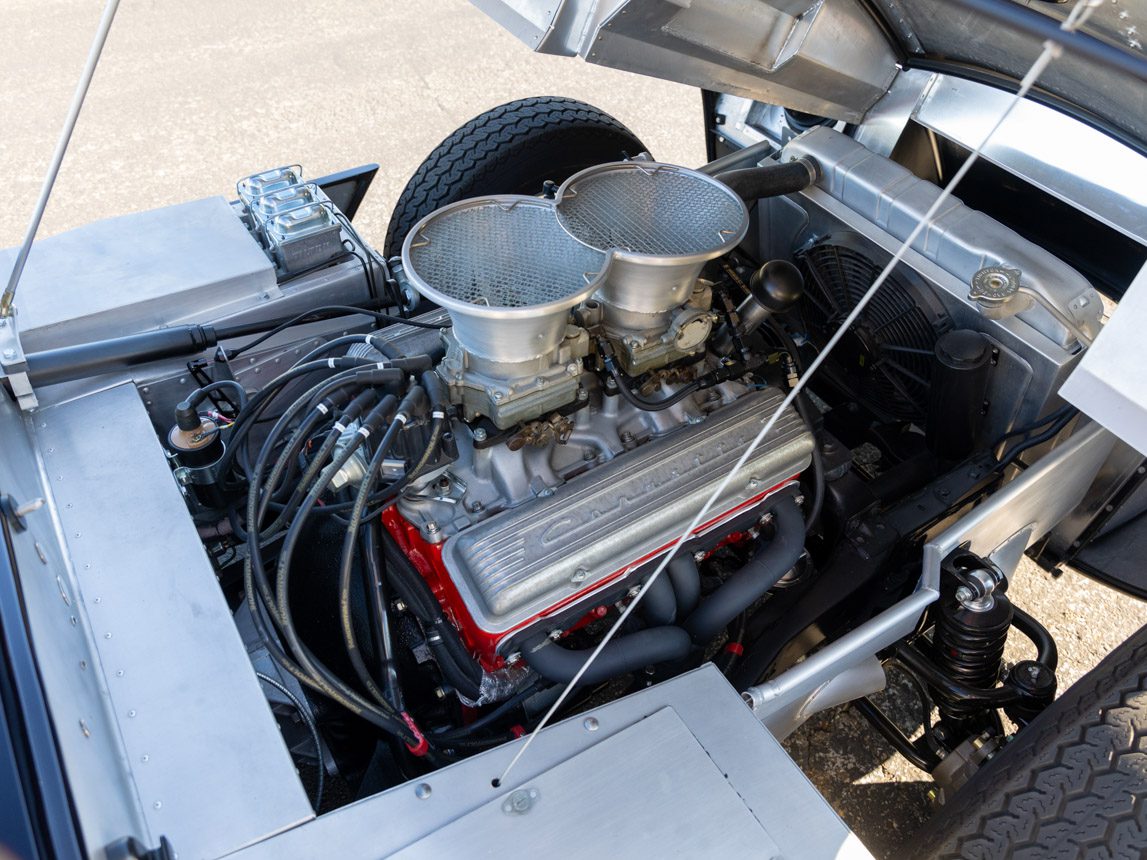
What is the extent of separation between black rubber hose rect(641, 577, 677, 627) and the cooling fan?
2.08ft

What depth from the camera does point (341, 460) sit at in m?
1.30

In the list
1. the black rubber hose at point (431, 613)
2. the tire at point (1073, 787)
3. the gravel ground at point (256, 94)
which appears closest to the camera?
the tire at point (1073, 787)

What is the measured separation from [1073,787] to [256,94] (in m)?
3.67

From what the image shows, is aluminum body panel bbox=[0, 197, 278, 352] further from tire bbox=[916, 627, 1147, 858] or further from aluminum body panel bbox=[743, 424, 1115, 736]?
tire bbox=[916, 627, 1147, 858]

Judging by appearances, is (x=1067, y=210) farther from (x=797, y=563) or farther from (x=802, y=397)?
(x=797, y=563)

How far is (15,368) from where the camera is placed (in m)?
1.48

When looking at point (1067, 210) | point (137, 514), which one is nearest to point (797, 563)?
point (1067, 210)

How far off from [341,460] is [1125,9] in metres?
1.16

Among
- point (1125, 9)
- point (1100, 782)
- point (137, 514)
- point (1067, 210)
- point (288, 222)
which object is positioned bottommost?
point (137, 514)

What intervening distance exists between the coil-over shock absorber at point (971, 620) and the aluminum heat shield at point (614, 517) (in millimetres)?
301

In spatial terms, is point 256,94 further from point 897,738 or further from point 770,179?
point 897,738

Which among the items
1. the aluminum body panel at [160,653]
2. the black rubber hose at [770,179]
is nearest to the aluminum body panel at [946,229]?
the black rubber hose at [770,179]

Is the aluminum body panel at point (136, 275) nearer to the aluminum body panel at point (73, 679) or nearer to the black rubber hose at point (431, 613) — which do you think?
the aluminum body panel at point (73, 679)

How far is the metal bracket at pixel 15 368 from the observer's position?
4.85ft
